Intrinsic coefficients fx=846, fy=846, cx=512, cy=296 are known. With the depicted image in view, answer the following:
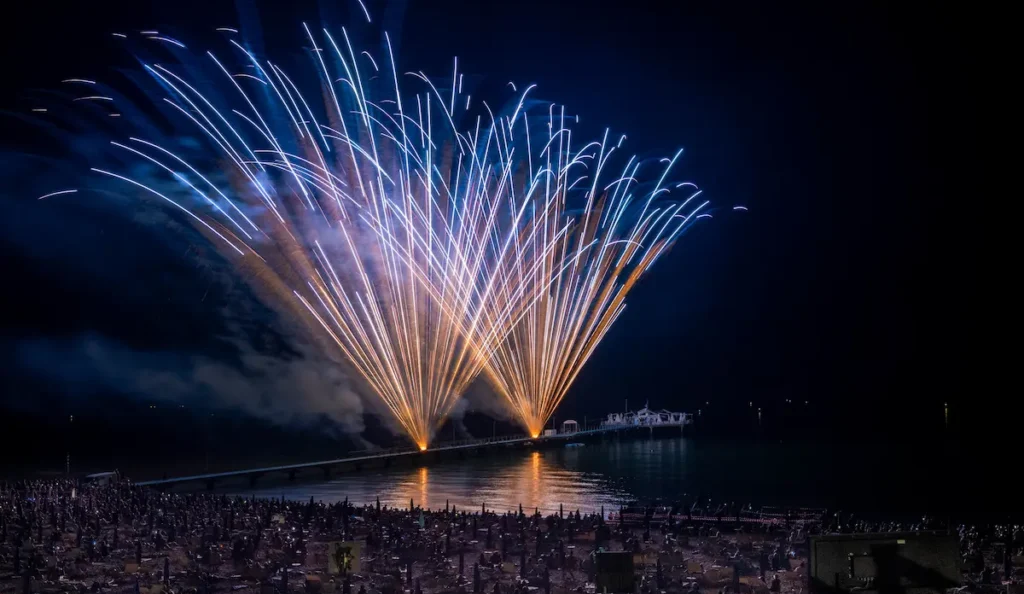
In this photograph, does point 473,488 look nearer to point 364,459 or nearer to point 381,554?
point 364,459

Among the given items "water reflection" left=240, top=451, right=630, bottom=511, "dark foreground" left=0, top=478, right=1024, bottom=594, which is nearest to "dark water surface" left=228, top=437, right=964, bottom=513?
"water reflection" left=240, top=451, right=630, bottom=511

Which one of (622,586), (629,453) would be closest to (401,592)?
(622,586)

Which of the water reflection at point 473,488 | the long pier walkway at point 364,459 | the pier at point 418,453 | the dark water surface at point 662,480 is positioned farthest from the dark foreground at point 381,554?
the pier at point 418,453

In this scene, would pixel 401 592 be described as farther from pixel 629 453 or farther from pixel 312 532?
pixel 629 453

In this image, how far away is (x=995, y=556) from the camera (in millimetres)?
15609

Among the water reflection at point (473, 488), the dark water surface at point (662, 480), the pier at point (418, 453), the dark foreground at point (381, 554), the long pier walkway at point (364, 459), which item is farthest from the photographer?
the pier at point (418, 453)

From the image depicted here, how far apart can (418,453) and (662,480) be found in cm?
1876

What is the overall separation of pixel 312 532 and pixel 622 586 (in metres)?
9.30

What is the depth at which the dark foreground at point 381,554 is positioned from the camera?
1333cm

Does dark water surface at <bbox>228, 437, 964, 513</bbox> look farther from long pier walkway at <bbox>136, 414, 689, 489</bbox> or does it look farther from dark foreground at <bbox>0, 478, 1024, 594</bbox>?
dark foreground at <bbox>0, 478, 1024, 594</bbox>

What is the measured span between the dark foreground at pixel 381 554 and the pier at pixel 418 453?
22.5m

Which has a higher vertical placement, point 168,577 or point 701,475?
point 168,577

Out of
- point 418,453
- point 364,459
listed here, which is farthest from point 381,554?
point 418,453

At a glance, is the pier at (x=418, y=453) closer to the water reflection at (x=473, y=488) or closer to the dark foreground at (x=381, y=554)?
the water reflection at (x=473, y=488)
